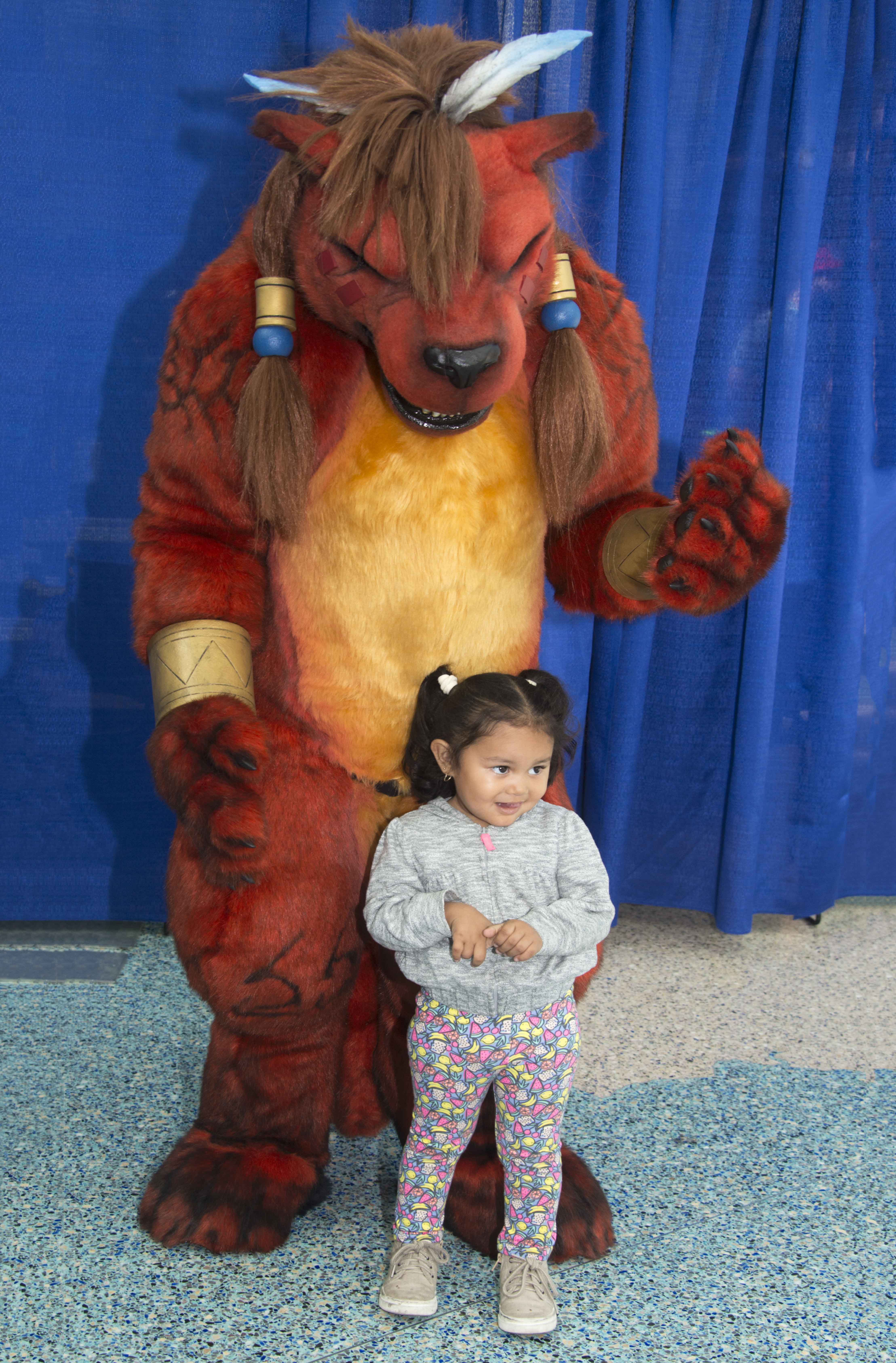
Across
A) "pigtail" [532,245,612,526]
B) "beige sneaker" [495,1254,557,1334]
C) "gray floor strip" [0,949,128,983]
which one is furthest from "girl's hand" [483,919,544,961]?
"gray floor strip" [0,949,128,983]

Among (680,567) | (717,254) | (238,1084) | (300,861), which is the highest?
(717,254)

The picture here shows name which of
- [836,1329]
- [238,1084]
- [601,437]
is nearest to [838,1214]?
[836,1329]

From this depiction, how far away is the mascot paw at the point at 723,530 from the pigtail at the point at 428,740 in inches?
9.7

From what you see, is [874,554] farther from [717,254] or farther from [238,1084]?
[238,1084]

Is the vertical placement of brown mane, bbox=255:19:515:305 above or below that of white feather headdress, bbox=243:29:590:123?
below

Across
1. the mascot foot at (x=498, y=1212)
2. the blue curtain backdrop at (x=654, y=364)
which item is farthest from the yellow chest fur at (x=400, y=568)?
the blue curtain backdrop at (x=654, y=364)

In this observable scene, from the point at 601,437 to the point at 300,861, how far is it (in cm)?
54

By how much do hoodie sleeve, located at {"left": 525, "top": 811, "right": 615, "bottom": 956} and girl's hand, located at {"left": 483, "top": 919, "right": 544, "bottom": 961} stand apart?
2cm

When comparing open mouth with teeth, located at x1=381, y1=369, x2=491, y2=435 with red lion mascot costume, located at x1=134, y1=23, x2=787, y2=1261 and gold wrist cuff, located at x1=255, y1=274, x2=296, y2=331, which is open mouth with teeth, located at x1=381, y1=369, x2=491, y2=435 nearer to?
red lion mascot costume, located at x1=134, y1=23, x2=787, y2=1261

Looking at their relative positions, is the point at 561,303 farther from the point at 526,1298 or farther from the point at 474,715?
the point at 526,1298

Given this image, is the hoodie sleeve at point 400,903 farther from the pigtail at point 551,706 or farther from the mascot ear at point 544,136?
the mascot ear at point 544,136

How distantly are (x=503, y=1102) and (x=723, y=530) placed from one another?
60 centimetres

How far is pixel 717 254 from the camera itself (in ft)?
6.03

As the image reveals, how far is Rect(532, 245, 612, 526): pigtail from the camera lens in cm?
114
